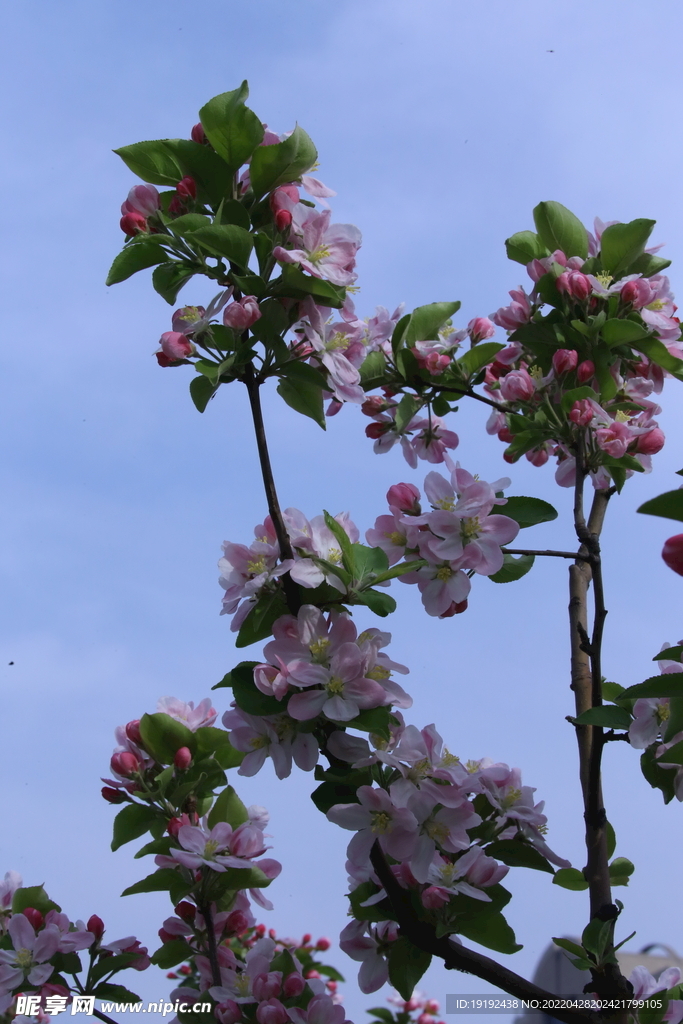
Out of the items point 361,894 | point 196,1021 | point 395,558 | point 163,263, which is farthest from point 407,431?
point 196,1021

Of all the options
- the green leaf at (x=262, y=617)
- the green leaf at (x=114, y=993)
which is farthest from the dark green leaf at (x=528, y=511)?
the green leaf at (x=114, y=993)

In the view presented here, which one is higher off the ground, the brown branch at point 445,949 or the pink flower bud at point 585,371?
the pink flower bud at point 585,371

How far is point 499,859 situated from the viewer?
148 cm

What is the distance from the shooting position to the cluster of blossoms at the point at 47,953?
1652 millimetres

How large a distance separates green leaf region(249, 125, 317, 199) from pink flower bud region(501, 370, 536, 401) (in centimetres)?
68

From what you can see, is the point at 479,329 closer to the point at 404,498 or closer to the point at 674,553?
the point at 404,498

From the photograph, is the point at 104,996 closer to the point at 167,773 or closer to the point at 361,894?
the point at 167,773

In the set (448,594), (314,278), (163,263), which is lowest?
→ (448,594)

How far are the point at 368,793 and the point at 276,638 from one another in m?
0.24

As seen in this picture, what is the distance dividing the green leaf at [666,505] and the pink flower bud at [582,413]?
0.81 meters

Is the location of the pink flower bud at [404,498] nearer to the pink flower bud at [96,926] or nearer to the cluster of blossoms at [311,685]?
the cluster of blossoms at [311,685]

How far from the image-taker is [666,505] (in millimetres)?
921

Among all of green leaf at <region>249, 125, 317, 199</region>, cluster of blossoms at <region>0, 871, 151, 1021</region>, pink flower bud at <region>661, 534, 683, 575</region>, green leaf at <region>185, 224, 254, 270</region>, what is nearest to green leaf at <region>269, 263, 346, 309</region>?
green leaf at <region>185, 224, 254, 270</region>

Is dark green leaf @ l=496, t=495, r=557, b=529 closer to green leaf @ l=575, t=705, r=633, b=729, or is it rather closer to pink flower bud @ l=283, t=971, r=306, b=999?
green leaf @ l=575, t=705, r=633, b=729
